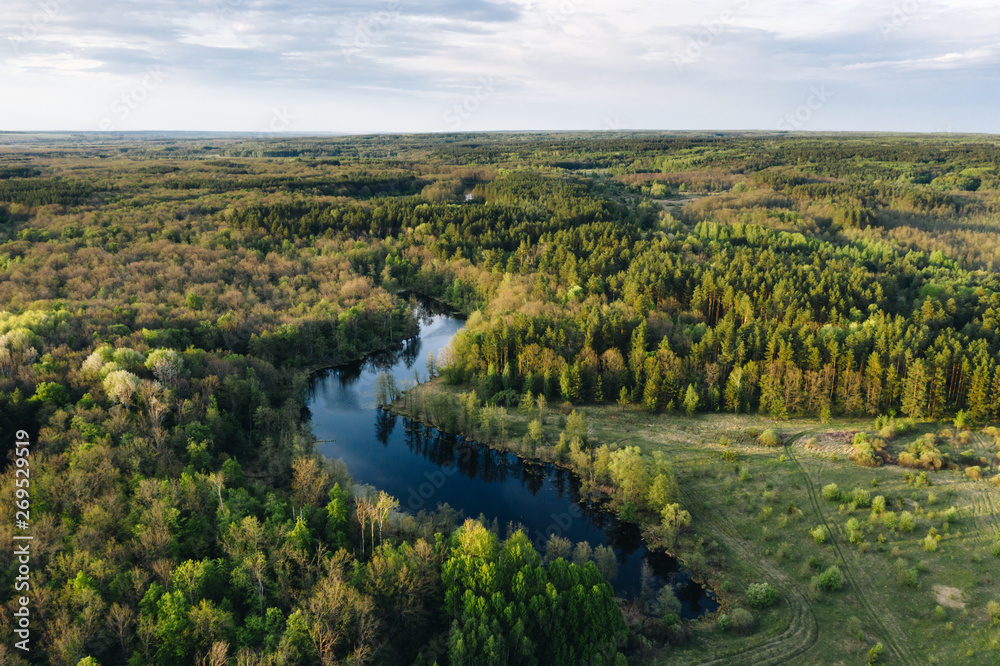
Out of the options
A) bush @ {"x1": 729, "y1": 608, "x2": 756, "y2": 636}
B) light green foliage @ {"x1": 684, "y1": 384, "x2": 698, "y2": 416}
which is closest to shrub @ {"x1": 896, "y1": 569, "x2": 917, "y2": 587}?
bush @ {"x1": 729, "y1": 608, "x2": 756, "y2": 636}

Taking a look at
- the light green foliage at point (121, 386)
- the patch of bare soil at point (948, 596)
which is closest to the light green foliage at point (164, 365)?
the light green foliage at point (121, 386)

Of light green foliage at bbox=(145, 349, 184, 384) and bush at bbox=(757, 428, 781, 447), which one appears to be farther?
bush at bbox=(757, 428, 781, 447)

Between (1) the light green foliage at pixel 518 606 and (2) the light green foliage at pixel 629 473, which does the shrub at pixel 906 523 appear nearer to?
(2) the light green foliage at pixel 629 473

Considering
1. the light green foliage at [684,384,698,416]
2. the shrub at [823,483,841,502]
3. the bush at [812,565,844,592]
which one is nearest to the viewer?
the bush at [812,565,844,592]

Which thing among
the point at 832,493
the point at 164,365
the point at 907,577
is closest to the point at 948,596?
the point at 907,577

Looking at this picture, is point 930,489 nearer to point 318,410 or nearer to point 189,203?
point 318,410

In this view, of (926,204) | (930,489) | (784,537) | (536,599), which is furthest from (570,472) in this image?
(926,204)

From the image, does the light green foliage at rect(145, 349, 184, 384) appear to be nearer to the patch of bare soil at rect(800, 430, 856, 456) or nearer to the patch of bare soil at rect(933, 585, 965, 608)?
the patch of bare soil at rect(800, 430, 856, 456)

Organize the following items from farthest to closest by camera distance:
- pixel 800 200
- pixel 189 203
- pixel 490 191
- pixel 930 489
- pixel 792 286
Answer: pixel 490 191 → pixel 800 200 → pixel 189 203 → pixel 792 286 → pixel 930 489
